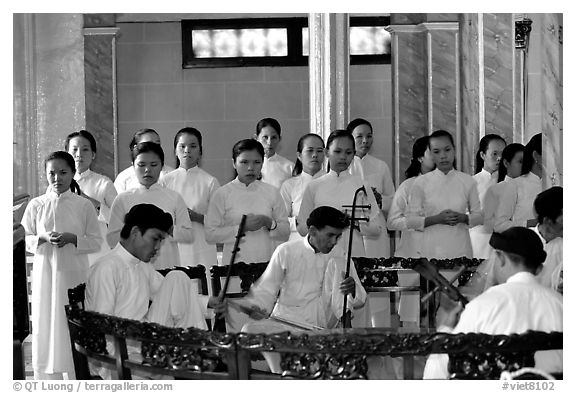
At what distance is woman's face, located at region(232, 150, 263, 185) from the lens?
727cm

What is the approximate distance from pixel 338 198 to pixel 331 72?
7.48 ft

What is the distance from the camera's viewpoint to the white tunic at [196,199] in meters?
8.02

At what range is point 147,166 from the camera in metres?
7.16

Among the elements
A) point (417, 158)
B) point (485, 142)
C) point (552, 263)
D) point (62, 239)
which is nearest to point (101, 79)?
point (417, 158)

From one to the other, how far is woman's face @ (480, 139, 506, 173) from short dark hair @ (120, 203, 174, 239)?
155 inches

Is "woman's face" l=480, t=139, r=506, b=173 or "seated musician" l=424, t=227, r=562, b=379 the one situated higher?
"woman's face" l=480, t=139, r=506, b=173

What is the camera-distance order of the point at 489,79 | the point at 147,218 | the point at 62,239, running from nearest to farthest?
the point at 147,218
the point at 62,239
the point at 489,79

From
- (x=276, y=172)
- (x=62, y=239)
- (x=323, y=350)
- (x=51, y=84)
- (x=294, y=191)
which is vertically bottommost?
(x=323, y=350)

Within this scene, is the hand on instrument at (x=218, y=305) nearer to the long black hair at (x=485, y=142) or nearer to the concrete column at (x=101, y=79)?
the long black hair at (x=485, y=142)

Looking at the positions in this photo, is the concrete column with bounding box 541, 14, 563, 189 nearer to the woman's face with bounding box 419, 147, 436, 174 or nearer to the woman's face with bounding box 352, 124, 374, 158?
the woman's face with bounding box 419, 147, 436, 174

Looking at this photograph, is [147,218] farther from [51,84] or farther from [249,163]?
[51,84]

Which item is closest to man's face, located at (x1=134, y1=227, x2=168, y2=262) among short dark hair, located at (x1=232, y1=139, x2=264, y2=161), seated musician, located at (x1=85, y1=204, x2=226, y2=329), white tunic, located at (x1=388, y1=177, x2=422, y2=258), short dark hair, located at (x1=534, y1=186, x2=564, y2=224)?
seated musician, located at (x1=85, y1=204, x2=226, y2=329)

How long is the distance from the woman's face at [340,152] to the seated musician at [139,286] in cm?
219

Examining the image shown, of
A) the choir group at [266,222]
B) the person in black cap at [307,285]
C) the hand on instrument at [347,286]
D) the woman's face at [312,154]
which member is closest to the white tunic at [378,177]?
the choir group at [266,222]
